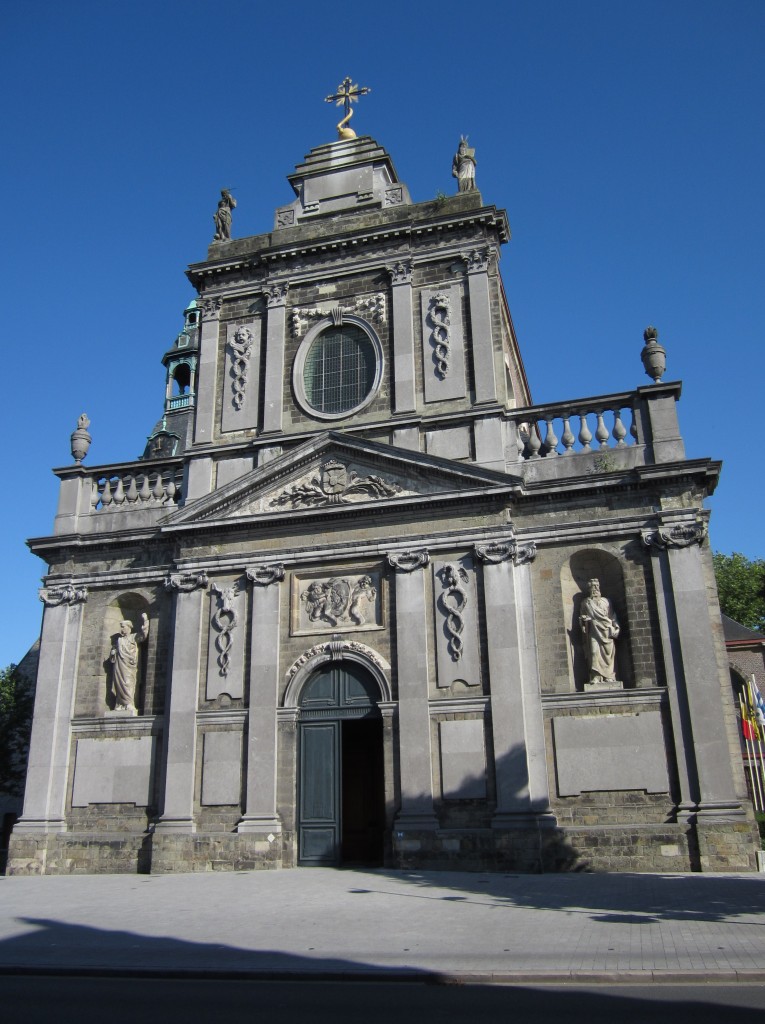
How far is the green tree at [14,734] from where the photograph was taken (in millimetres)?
26578

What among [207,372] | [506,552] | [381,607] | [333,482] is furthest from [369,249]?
[381,607]

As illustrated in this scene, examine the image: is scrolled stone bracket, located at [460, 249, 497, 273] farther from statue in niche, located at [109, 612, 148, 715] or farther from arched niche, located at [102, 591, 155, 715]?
statue in niche, located at [109, 612, 148, 715]

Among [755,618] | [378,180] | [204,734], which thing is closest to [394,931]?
[204,734]

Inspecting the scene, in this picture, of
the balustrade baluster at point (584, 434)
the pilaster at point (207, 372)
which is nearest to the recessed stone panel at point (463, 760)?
the balustrade baluster at point (584, 434)

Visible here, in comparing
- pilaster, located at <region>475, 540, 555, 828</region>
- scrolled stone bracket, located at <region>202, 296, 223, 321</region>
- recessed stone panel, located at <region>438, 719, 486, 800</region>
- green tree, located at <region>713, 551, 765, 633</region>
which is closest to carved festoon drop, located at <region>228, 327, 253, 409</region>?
scrolled stone bracket, located at <region>202, 296, 223, 321</region>

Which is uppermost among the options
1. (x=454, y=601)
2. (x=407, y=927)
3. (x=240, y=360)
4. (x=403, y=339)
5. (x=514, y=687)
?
(x=240, y=360)

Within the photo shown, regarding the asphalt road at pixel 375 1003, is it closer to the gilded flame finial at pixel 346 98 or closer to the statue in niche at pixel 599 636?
the statue in niche at pixel 599 636

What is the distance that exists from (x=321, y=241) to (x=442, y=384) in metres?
A: 4.68

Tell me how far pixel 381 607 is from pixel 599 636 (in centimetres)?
411

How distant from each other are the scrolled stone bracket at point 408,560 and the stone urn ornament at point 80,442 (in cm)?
834

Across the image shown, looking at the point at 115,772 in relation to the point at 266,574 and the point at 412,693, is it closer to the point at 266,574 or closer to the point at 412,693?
the point at 266,574

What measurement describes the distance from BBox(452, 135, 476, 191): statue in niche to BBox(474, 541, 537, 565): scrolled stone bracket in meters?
8.58

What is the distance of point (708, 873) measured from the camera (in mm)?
14219

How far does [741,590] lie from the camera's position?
4125 cm
